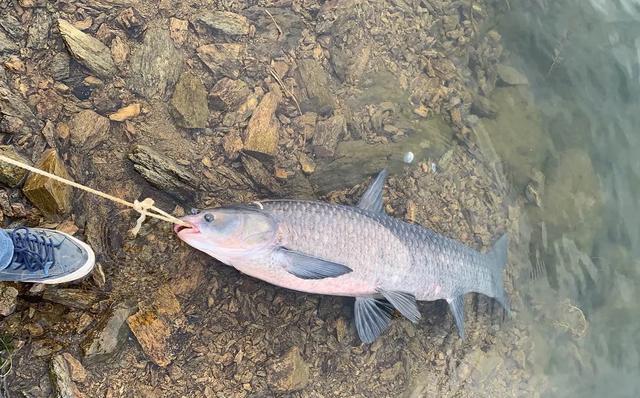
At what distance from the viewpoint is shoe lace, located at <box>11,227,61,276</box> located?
389 cm

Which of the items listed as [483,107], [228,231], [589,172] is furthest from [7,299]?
[589,172]

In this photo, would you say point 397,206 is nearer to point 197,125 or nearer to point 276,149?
point 276,149

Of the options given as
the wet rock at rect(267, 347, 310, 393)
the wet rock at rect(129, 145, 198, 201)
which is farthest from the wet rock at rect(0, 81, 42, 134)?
the wet rock at rect(267, 347, 310, 393)

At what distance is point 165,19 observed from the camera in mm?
5160

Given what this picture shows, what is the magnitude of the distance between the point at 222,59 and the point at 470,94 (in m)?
3.35

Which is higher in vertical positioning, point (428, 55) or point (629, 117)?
point (428, 55)

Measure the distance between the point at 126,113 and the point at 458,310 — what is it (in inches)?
161

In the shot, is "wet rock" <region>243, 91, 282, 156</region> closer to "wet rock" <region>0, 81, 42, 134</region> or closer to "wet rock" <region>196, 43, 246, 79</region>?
"wet rock" <region>196, 43, 246, 79</region>

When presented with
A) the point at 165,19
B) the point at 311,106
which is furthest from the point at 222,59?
the point at 311,106

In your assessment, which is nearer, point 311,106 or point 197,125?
point 197,125

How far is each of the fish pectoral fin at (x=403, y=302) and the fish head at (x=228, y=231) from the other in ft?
4.35

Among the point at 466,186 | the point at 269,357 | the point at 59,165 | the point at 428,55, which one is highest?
the point at 428,55

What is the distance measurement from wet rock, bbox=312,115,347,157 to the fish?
2.15 feet

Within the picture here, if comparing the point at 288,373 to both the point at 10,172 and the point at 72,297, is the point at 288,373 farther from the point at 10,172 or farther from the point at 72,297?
the point at 10,172
